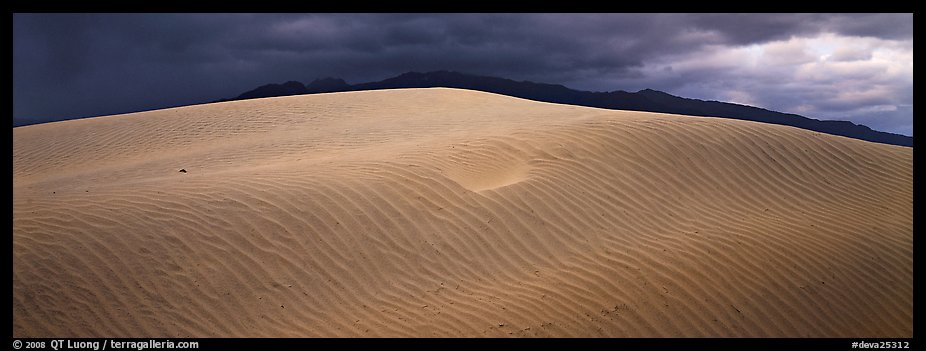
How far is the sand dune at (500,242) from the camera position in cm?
589

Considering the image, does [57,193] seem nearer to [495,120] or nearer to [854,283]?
[495,120]

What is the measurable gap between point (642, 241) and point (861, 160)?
5297 millimetres

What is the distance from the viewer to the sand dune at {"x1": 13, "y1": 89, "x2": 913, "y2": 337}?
5.89m

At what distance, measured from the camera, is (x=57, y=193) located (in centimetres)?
820

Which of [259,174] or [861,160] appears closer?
[259,174]

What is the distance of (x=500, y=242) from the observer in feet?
23.2

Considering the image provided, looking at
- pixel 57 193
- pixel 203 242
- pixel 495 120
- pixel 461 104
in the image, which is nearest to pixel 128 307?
pixel 203 242

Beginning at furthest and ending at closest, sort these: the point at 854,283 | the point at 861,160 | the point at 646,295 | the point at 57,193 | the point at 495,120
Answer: the point at 495,120, the point at 861,160, the point at 57,193, the point at 854,283, the point at 646,295

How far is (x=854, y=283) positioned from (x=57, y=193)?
951cm
